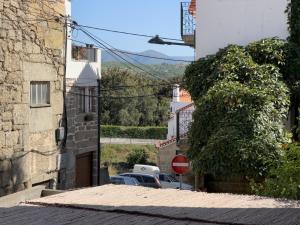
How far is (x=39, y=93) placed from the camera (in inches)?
472

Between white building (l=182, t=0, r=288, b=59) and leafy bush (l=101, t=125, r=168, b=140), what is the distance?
4231 cm

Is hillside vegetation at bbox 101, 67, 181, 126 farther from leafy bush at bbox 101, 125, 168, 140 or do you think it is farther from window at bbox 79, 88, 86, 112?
window at bbox 79, 88, 86, 112

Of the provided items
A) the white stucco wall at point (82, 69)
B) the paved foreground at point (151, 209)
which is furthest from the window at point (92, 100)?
the paved foreground at point (151, 209)

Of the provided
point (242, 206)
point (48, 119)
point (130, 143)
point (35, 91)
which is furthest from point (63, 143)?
point (130, 143)

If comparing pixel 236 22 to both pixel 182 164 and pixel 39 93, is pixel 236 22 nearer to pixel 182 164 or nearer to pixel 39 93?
pixel 39 93

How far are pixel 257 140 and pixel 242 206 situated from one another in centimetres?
512

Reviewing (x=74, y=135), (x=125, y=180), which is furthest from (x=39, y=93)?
(x=125, y=180)

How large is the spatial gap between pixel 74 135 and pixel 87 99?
1.77 meters

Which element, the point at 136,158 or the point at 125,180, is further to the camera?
the point at 136,158

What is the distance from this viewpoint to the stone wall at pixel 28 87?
34.4 feet

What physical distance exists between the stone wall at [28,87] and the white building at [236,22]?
345cm

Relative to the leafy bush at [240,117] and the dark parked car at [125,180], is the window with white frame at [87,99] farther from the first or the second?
the dark parked car at [125,180]

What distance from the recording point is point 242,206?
4996mm

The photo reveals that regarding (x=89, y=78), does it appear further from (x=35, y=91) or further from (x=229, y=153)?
(x=229, y=153)
